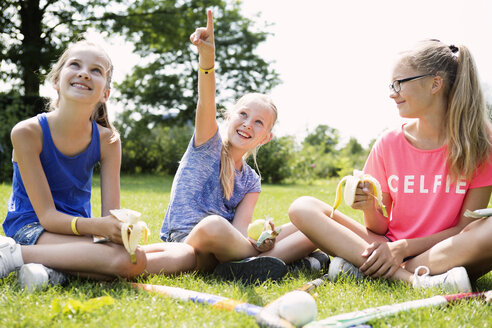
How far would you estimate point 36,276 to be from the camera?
7.06 feet

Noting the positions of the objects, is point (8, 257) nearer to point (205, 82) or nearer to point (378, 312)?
point (205, 82)

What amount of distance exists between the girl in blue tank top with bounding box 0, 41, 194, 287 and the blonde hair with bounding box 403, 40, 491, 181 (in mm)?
1683

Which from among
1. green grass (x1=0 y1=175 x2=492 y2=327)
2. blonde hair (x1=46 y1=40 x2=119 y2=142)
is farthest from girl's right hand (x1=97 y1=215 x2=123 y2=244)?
blonde hair (x1=46 y1=40 x2=119 y2=142)

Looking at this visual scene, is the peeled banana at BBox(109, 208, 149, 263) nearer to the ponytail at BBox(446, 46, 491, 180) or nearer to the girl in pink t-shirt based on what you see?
the girl in pink t-shirt

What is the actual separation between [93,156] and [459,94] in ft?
7.36

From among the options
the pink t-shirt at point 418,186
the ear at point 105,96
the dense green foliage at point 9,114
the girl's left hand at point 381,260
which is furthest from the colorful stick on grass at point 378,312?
the dense green foliage at point 9,114

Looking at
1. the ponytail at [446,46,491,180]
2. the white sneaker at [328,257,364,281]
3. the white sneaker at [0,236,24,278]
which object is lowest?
the white sneaker at [328,257,364,281]

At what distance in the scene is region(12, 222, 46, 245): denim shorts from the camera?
2510mm

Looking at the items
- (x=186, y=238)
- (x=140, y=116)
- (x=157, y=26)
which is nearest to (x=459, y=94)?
(x=186, y=238)

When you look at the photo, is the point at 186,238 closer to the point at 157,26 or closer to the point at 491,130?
A: the point at 491,130

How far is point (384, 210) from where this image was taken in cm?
276

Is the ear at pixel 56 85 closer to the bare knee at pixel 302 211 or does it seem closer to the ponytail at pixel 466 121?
the bare knee at pixel 302 211

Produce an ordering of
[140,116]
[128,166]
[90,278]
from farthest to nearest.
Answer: [140,116], [128,166], [90,278]

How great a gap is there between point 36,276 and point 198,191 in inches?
44.0
